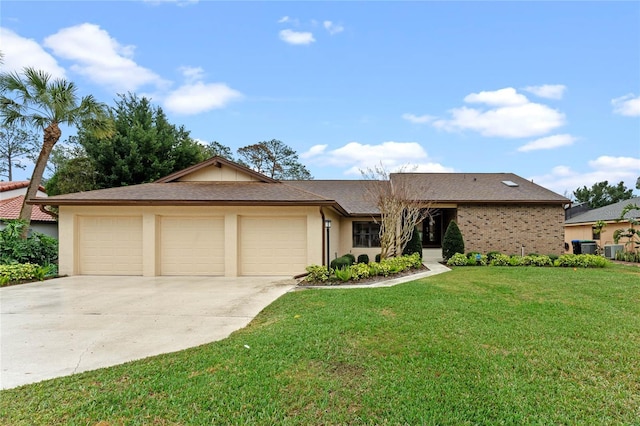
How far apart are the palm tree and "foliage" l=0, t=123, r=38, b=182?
28.4 metres

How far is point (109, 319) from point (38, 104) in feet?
39.3

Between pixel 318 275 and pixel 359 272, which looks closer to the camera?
pixel 318 275

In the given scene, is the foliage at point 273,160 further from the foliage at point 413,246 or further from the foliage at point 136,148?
the foliage at point 413,246

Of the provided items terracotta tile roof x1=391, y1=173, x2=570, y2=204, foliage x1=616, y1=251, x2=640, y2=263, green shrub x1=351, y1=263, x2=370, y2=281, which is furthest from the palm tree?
foliage x1=616, y1=251, x2=640, y2=263

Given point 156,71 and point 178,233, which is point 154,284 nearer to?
point 178,233

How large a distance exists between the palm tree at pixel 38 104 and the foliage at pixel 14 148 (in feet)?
93.3

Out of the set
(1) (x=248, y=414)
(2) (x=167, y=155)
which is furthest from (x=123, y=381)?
(2) (x=167, y=155)

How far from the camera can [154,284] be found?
33.1 ft

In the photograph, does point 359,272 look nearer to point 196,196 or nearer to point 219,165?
point 196,196

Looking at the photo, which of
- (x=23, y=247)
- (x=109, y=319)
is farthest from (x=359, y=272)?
(x=23, y=247)

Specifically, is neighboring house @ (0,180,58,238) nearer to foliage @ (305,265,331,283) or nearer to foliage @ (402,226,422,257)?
foliage @ (305,265,331,283)

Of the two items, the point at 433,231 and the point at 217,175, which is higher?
the point at 217,175

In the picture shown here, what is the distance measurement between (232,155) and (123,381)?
35587 millimetres

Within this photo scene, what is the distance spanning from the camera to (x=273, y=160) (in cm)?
3662
